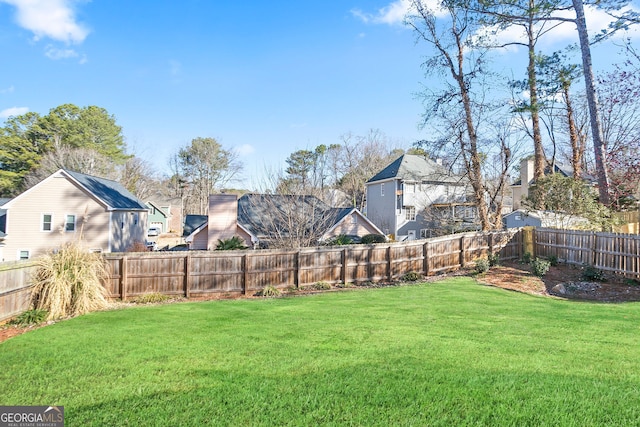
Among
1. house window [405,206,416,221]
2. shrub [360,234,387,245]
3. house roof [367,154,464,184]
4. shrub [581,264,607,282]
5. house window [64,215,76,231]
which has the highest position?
house roof [367,154,464,184]

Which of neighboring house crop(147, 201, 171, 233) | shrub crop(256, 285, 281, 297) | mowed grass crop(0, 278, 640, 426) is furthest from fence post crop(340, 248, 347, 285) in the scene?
neighboring house crop(147, 201, 171, 233)

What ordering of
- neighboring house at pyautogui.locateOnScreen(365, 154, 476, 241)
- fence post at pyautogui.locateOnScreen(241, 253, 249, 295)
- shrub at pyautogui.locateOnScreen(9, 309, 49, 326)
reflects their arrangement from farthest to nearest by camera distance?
Result: neighboring house at pyautogui.locateOnScreen(365, 154, 476, 241) < fence post at pyautogui.locateOnScreen(241, 253, 249, 295) < shrub at pyautogui.locateOnScreen(9, 309, 49, 326)

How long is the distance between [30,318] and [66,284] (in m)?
0.92

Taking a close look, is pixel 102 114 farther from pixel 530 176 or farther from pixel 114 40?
pixel 530 176

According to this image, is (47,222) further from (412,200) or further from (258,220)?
(412,200)

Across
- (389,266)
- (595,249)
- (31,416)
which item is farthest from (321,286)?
(595,249)

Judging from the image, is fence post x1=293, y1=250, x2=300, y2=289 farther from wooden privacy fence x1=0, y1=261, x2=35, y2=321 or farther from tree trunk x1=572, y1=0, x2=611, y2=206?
tree trunk x1=572, y1=0, x2=611, y2=206

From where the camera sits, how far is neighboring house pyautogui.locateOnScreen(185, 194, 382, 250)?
16.9m

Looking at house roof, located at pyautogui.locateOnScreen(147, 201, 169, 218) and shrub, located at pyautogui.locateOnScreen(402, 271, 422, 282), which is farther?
house roof, located at pyautogui.locateOnScreen(147, 201, 169, 218)

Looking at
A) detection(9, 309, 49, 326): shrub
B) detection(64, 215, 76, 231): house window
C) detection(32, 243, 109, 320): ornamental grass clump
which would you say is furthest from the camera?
detection(64, 215, 76, 231): house window

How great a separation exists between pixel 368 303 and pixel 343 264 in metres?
4.10

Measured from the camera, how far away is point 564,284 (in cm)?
1106

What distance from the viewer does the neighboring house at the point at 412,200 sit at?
95.8 ft

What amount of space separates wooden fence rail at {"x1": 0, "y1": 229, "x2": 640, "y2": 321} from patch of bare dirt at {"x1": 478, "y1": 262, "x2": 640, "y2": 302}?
1.88ft
